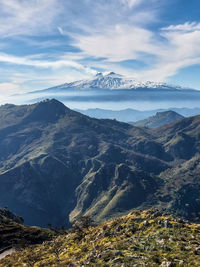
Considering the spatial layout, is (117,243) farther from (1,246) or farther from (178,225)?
(1,246)

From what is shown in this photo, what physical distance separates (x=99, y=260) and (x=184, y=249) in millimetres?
19109

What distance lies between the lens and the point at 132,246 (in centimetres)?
6341

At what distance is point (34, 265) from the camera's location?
73188mm

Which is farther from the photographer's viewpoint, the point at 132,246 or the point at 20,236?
the point at 20,236

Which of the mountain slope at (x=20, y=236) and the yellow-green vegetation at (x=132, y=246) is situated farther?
the mountain slope at (x=20, y=236)

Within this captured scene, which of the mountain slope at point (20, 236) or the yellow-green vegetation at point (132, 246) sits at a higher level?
the yellow-green vegetation at point (132, 246)

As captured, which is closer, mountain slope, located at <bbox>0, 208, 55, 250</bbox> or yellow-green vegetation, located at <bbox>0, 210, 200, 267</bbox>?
yellow-green vegetation, located at <bbox>0, 210, 200, 267</bbox>

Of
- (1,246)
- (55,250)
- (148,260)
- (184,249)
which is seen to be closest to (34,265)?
(55,250)

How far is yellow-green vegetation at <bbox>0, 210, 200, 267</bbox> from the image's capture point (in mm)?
56438

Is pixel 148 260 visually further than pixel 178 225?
No

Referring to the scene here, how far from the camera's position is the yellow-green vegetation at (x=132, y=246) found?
56.4 meters

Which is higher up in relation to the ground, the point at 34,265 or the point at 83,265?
the point at 83,265

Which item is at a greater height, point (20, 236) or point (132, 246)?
point (132, 246)

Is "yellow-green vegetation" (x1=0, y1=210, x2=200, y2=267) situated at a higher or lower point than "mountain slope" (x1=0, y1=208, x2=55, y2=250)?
higher
